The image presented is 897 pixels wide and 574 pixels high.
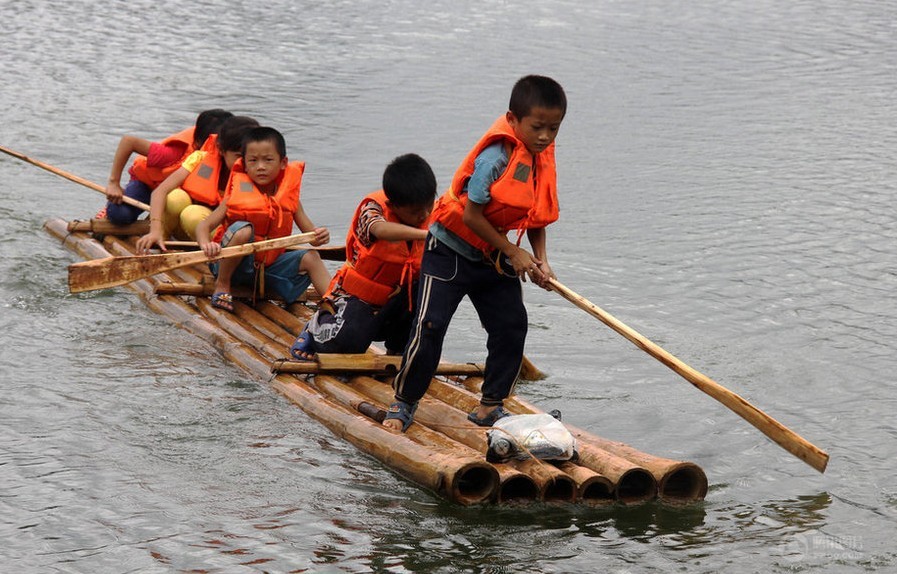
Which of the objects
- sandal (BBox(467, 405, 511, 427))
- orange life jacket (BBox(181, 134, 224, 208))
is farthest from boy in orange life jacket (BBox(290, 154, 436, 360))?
orange life jacket (BBox(181, 134, 224, 208))

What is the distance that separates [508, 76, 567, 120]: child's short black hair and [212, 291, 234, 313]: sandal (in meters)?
3.05

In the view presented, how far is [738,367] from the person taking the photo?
25.9 ft

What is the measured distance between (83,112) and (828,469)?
1188 centimetres

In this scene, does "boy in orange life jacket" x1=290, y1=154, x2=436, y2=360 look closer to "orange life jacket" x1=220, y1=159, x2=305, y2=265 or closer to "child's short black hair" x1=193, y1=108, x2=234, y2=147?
"orange life jacket" x1=220, y1=159, x2=305, y2=265

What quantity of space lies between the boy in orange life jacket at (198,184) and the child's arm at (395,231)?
222cm

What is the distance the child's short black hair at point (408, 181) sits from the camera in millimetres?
6324

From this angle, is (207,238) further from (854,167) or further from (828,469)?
(854,167)

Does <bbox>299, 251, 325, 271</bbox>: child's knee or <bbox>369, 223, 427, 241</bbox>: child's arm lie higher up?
<bbox>369, 223, 427, 241</bbox>: child's arm

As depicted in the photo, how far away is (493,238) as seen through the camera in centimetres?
553

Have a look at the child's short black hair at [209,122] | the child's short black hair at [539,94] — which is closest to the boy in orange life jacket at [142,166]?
the child's short black hair at [209,122]

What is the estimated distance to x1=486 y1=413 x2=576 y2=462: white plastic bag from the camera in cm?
539

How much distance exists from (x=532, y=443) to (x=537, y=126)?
4.58 ft

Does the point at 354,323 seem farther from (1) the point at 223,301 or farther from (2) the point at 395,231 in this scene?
(1) the point at 223,301

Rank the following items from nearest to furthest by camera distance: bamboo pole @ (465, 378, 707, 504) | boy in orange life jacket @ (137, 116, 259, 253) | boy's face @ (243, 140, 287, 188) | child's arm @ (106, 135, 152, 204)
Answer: bamboo pole @ (465, 378, 707, 504), boy's face @ (243, 140, 287, 188), boy in orange life jacket @ (137, 116, 259, 253), child's arm @ (106, 135, 152, 204)
